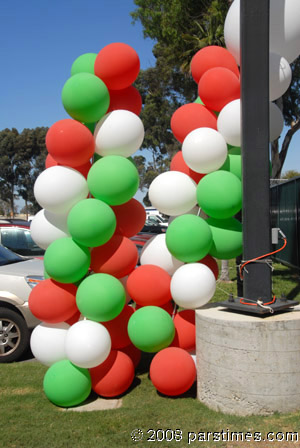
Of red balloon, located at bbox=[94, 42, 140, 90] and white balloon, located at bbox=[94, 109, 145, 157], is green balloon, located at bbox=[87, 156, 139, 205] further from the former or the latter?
red balloon, located at bbox=[94, 42, 140, 90]

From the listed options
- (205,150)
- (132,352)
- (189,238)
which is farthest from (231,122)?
(132,352)

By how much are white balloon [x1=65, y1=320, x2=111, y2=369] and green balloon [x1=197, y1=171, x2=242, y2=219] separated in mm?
1591

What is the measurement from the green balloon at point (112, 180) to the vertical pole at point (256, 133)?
1125 mm

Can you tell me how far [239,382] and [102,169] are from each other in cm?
232

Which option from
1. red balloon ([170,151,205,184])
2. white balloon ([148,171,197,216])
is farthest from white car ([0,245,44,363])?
red balloon ([170,151,205,184])

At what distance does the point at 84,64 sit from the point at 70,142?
1.05 meters

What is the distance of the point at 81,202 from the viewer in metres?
4.38

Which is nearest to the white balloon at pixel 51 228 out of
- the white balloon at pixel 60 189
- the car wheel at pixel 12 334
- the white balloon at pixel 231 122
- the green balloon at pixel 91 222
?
the white balloon at pixel 60 189

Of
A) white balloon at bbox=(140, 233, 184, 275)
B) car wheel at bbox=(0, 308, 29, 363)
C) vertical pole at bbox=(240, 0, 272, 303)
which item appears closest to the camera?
vertical pole at bbox=(240, 0, 272, 303)

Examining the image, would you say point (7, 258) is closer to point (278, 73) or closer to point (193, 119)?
point (193, 119)

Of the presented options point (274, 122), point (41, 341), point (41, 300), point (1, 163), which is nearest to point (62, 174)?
point (41, 300)

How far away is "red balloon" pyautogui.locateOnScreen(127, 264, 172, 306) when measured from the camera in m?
4.50

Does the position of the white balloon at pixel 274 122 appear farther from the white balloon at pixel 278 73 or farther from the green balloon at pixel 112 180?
the green balloon at pixel 112 180

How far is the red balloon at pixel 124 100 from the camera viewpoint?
4.91 meters
